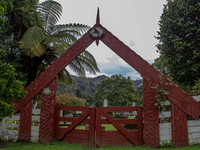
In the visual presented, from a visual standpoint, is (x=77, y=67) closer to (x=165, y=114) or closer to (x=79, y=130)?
(x=79, y=130)

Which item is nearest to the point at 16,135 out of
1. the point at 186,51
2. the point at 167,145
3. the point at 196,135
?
the point at 167,145

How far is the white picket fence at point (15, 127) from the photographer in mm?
6379

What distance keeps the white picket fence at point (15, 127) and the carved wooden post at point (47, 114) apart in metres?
0.22

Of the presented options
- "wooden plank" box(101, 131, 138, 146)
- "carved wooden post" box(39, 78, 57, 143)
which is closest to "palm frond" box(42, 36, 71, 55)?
"carved wooden post" box(39, 78, 57, 143)

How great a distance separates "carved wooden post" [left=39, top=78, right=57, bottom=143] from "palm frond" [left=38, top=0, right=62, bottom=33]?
20.0ft

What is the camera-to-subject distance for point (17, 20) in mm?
9992

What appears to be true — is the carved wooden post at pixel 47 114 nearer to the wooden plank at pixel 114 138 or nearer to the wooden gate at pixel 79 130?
the wooden gate at pixel 79 130

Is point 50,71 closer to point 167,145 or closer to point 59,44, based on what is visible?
point 59,44

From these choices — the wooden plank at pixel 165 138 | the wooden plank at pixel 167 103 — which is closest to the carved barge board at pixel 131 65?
the wooden plank at pixel 167 103

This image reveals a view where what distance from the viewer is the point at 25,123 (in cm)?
645

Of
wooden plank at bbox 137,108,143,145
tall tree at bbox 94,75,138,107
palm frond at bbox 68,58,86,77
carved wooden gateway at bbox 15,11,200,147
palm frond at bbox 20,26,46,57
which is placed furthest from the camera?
tall tree at bbox 94,75,138,107

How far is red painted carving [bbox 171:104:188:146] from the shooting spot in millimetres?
5132

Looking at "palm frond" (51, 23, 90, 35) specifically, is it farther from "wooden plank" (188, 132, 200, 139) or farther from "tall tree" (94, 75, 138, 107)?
"tall tree" (94, 75, 138, 107)

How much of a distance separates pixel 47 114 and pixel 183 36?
839 cm
